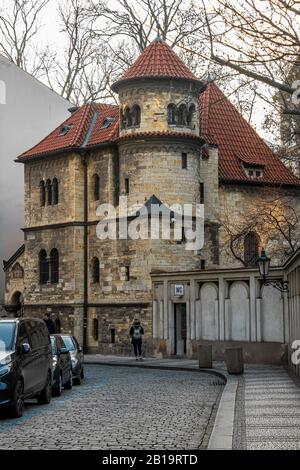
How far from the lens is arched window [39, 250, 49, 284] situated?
159ft

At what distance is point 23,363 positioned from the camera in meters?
17.4

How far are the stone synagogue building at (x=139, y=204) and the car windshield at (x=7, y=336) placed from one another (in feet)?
62.5

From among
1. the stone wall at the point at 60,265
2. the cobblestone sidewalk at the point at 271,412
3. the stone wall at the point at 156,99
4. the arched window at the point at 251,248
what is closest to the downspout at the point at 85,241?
the stone wall at the point at 60,265

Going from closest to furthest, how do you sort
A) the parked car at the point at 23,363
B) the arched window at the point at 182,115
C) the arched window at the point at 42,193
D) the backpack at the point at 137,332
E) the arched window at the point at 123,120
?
the parked car at the point at 23,363
the backpack at the point at 137,332
the arched window at the point at 182,115
the arched window at the point at 123,120
the arched window at the point at 42,193

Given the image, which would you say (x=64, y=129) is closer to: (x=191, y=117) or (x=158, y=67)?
(x=158, y=67)

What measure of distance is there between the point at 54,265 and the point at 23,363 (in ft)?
101

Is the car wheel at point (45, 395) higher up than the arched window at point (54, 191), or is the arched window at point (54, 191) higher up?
the arched window at point (54, 191)

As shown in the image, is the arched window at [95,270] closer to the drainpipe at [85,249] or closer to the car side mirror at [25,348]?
the drainpipe at [85,249]

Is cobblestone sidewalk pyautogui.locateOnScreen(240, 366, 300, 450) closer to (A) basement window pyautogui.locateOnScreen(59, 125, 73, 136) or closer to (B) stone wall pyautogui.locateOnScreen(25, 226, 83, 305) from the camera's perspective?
(B) stone wall pyautogui.locateOnScreen(25, 226, 83, 305)

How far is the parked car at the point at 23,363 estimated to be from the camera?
16.4 m

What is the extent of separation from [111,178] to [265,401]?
28.1 metres

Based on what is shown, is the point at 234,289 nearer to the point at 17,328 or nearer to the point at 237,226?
the point at 237,226

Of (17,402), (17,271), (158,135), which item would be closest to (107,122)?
(158,135)

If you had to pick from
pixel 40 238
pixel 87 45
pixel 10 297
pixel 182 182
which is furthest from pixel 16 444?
pixel 87 45
